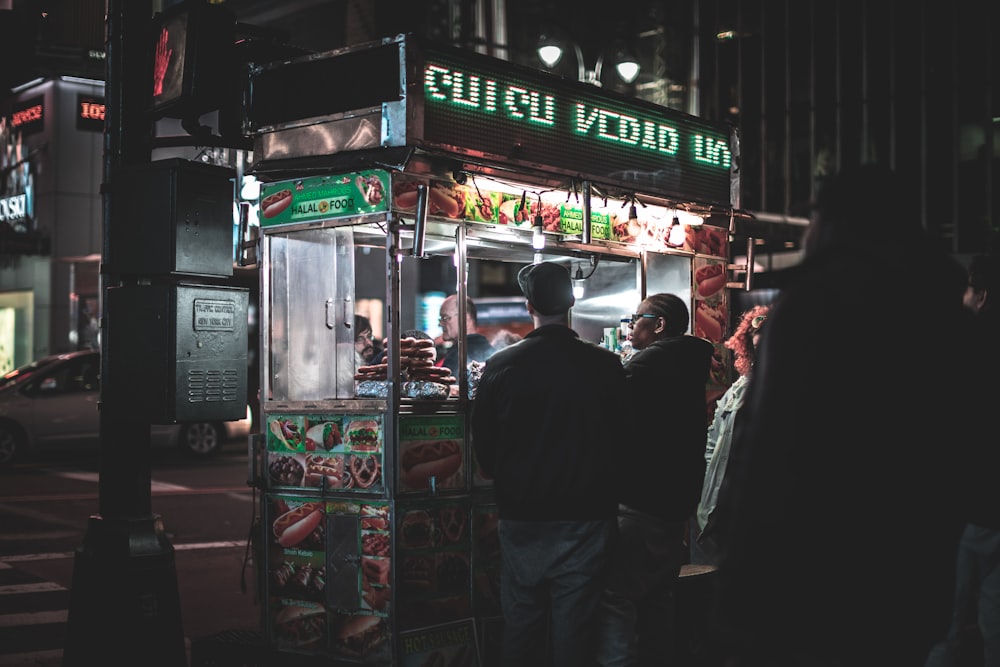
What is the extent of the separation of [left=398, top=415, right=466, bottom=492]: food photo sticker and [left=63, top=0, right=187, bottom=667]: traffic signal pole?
1520 mm

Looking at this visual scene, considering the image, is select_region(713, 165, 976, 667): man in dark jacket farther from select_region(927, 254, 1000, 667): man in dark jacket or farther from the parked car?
the parked car

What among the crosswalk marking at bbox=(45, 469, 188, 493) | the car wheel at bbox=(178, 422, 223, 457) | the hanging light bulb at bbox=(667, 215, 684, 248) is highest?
the hanging light bulb at bbox=(667, 215, 684, 248)

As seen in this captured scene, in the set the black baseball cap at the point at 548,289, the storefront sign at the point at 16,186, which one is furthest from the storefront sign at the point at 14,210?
the black baseball cap at the point at 548,289

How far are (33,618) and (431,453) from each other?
3.75 m

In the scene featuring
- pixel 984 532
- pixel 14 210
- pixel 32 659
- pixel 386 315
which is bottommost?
pixel 32 659

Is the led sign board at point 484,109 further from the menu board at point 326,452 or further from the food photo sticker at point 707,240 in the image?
the menu board at point 326,452

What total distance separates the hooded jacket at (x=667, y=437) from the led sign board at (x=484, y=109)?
84.7 inches

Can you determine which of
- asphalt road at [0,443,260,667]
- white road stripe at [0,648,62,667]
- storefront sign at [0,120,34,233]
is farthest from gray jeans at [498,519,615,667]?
storefront sign at [0,120,34,233]

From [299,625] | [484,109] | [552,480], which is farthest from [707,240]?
[552,480]

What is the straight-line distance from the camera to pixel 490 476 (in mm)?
4785

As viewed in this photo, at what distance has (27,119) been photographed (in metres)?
25.9

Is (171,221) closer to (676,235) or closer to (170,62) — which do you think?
(170,62)

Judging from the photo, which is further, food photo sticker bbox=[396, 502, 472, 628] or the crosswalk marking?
the crosswalk marking

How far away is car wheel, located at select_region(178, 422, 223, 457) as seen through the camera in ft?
66.5
